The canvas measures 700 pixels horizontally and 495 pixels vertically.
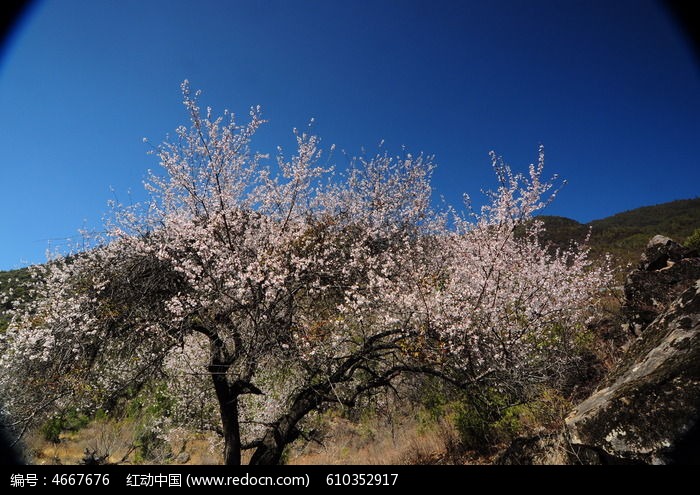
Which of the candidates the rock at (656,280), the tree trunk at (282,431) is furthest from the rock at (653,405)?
the rock at (656,280)

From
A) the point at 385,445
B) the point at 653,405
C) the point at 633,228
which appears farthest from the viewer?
the point at 633,228

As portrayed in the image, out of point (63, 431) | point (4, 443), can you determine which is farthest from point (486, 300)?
point (63, 431)

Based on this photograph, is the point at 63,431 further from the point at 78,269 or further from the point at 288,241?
the point at 288,241

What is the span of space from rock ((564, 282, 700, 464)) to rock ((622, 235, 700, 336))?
4814 millimetres

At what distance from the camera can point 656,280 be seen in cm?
812

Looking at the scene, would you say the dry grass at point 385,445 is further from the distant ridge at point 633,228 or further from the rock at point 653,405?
the distant ridge at point 633,228

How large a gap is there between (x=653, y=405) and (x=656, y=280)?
24.0ft

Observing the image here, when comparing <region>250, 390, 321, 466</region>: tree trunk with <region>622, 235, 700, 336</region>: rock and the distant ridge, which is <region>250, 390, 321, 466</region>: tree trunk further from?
the distant ridge

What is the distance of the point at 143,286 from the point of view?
19.3 ft

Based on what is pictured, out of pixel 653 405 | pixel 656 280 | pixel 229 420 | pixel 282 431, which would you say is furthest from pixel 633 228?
pixel 229 420

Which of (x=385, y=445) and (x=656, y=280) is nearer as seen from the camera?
(x=656, y=280)

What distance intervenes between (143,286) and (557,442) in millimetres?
6361

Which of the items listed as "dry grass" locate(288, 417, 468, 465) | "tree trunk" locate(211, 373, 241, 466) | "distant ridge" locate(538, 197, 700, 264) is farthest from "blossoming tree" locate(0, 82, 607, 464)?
"distant ridge" locate(538, 197, 700, 264)

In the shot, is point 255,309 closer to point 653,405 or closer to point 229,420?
point 229,420
